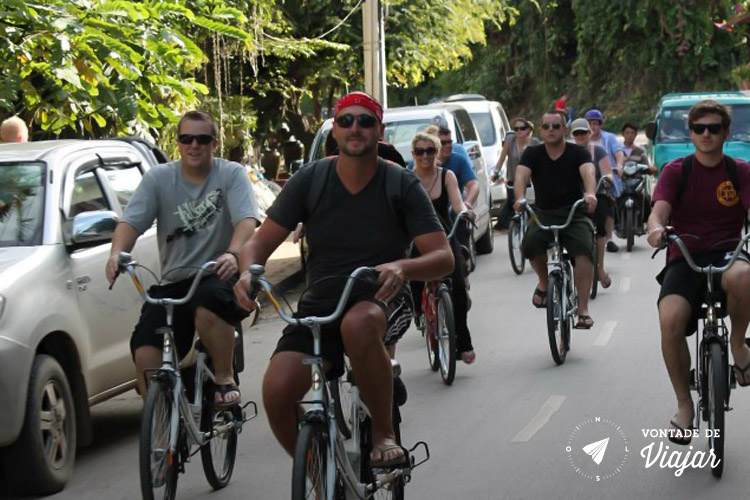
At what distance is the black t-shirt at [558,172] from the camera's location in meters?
10.7

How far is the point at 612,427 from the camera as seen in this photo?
321 inches

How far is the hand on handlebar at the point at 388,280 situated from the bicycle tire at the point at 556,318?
5162mm

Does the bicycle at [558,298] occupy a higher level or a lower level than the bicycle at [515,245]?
higher

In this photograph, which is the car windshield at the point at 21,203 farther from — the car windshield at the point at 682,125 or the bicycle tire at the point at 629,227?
the car windshield at the point at 682,125

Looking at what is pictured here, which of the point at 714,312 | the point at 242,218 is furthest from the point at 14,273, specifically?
the point at 714,312

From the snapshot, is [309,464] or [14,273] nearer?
[309,464]

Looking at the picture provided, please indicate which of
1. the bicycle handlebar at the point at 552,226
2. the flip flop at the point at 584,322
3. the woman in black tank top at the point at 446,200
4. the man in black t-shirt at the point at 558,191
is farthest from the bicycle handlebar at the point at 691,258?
the flip flop at the point at 584,322

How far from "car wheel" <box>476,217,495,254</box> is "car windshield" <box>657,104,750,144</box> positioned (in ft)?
12.2

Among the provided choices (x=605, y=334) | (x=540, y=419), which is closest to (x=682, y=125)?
(x=605, y=334)

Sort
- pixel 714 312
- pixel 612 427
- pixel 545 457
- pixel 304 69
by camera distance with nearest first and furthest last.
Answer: pixel 714 312, pixel 545 457, pixel 612 427, pixel 304 69

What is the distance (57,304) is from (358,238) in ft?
7.89

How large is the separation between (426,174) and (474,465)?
11.3 feet

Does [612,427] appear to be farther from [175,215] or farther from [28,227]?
[28,227]

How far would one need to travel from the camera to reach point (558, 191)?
35.2 ft
